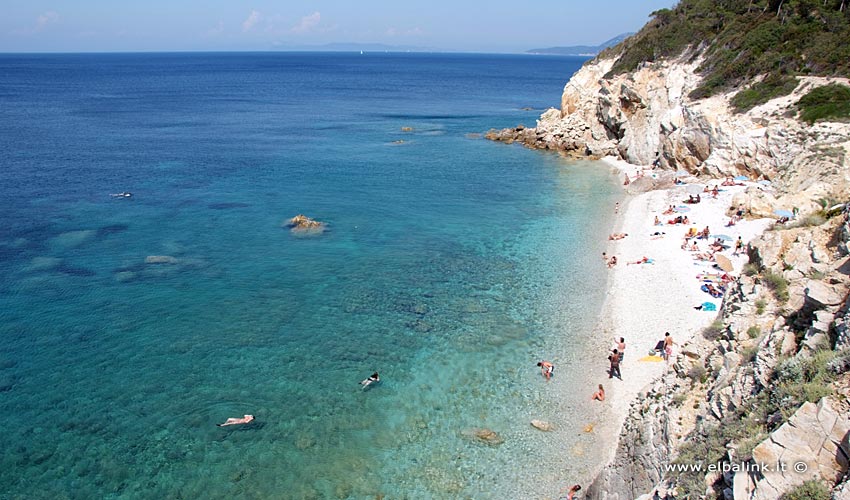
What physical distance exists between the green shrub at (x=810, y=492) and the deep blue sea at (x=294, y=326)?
9.25 meters

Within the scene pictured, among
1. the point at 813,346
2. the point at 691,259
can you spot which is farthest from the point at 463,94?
the point at 813,346

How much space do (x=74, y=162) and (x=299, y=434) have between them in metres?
49.7

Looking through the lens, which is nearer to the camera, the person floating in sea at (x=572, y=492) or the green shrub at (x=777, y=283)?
the green shrub at (x=777, y=283)

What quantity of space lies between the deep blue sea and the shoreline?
0.86 metres

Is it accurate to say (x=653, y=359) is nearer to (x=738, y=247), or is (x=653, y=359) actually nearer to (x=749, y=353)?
(x=749, y=353)

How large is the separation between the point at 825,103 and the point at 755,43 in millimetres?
13598

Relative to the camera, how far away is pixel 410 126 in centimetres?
8188

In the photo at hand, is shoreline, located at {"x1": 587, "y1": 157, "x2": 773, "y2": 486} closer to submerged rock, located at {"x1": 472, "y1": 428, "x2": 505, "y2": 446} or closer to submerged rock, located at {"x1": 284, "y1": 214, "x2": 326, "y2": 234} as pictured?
submerged rock, located at {"x1": 472, "y1": 428, "x2": 505, "y2": 446}

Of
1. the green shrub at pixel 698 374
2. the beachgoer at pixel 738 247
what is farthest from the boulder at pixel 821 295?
the beachgoer at pixel 738 247

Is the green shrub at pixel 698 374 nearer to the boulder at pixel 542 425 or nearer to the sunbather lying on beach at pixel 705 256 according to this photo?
the boulder at pixel 542 425

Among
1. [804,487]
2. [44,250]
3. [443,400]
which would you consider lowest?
[443,400]

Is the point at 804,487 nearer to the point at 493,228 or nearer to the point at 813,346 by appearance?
the point at 813,346

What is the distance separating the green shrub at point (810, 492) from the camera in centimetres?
808

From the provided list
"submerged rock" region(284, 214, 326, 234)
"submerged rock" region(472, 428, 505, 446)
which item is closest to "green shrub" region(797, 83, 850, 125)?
"submerged rock" region(472, 428, 505, 446)
